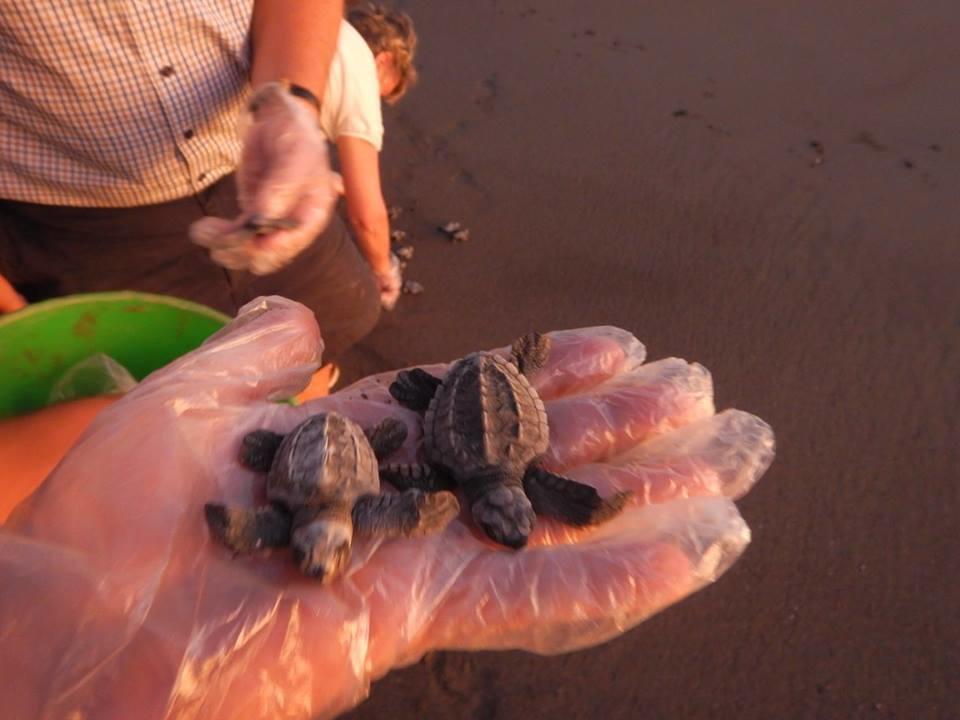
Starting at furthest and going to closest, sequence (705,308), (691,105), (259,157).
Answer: (691,105), (705,308), (259,157)

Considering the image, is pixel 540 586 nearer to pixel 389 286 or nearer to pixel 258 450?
pixel 258 450

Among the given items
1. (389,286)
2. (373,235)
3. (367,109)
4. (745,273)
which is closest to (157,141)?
(367,109)

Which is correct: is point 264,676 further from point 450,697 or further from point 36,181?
point 36,181

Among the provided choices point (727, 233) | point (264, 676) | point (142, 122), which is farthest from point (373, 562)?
point (727, 233)

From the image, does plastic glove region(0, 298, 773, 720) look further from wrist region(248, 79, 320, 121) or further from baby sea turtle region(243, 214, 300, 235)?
wrist region(248, 79, 320, 121)

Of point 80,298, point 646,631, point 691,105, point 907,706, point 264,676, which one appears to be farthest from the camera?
point 691,105

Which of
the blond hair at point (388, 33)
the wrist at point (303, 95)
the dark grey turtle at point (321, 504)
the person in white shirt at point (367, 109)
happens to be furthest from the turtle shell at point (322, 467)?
the blond hair at point (388, 33)
